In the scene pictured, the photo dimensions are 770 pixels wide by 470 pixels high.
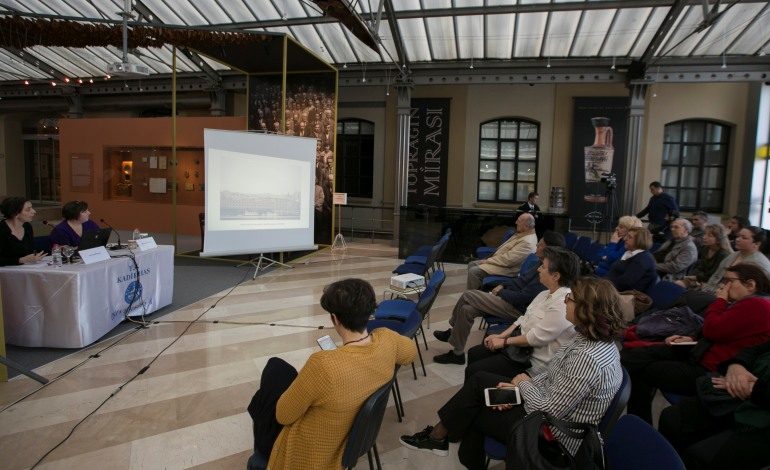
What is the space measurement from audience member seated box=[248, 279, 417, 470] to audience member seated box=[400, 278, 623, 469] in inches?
18.3

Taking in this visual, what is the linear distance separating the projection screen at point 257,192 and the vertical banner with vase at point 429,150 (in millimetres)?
4765

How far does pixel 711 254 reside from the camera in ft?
14.8

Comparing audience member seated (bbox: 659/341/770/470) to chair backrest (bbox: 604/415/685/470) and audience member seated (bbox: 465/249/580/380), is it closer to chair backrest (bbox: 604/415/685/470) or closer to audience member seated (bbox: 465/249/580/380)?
audience member seated (bbox: 465/249/580/380)

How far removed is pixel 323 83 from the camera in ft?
29.2

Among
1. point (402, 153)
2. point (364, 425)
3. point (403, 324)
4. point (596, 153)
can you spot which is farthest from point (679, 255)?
point (402, 153)

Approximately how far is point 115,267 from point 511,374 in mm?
3663

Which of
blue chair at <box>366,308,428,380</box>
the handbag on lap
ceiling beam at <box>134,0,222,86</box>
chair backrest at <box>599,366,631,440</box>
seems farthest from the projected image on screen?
chair backrest at <box>599,366,631,440</box>

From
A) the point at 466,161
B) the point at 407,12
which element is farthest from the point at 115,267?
the point at 466,161

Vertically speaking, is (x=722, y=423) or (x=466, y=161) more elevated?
(x=466, y=161)

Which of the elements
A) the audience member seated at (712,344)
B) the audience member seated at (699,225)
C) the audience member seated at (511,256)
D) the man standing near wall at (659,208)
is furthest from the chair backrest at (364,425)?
the man standing near wall at (659,208)

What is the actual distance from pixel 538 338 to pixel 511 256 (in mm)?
2401

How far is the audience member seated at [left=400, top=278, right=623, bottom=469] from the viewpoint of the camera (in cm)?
188

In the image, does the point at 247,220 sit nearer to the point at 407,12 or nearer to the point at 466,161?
the point at 407,12

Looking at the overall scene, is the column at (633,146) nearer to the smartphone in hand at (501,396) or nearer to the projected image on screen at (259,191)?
the projected image on screen at (259,191)
